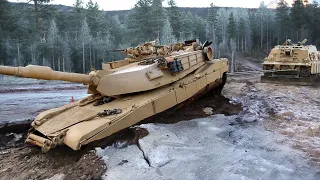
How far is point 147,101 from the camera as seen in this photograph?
935 cm

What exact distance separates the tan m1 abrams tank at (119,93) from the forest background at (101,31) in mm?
27874

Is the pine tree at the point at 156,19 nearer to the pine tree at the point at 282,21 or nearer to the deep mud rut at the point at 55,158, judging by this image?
the pine tree at the point at 282,21

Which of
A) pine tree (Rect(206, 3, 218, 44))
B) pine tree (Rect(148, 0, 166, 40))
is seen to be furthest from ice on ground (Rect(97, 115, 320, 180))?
pine tree (Rect(206, 3, 218, 44))

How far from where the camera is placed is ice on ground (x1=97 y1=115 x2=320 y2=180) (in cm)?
664

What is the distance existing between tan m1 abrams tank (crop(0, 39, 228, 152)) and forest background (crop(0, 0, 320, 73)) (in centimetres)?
2787

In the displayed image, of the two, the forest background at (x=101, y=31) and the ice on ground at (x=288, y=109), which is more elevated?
the forest background at (x=101, y=31)

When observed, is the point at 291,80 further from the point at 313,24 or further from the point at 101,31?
the point at 313,24

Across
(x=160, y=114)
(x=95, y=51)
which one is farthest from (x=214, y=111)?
(x=95, y=51)

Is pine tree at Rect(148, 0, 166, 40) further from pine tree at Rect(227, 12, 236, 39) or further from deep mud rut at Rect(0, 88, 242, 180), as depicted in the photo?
deep mud rut at Rect(0, 88, 242, 180)

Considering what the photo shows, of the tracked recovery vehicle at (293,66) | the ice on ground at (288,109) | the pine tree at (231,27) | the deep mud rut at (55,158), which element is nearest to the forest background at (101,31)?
the pine tree at (231,27)

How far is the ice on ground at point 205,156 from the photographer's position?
6637mm

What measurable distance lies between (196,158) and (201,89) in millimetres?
4655

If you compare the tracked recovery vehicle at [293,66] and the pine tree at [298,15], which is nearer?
the tracked recovery vehicle at [293,66]

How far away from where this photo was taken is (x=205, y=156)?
24.6 ft
